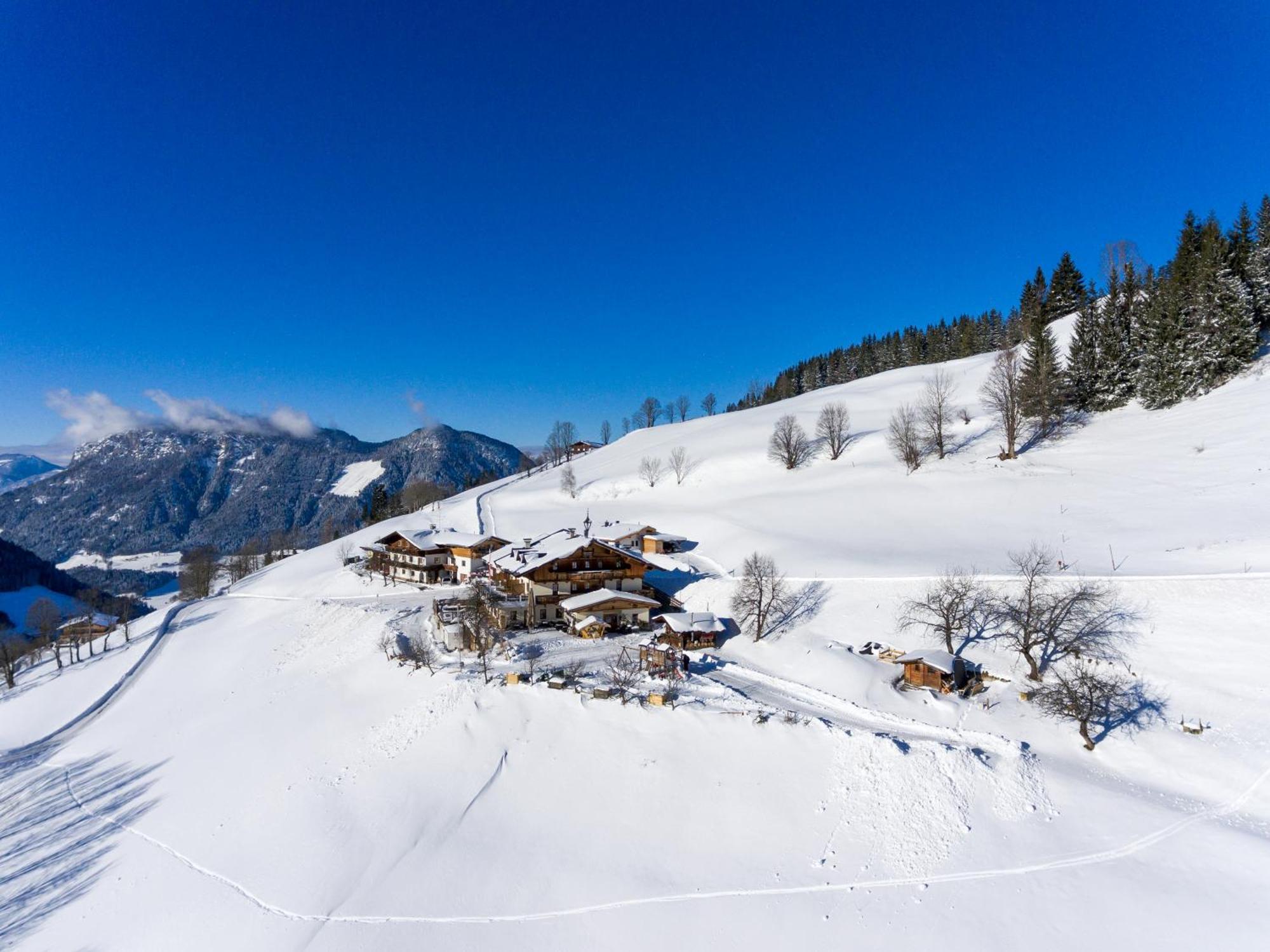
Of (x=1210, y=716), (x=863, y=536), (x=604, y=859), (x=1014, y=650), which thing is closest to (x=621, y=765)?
(x=604, y=859)

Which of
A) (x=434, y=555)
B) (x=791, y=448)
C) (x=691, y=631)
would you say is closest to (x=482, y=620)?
(x=691, y=631)

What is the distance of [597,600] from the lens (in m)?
42.4

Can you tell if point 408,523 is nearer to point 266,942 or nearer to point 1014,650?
point 266,942

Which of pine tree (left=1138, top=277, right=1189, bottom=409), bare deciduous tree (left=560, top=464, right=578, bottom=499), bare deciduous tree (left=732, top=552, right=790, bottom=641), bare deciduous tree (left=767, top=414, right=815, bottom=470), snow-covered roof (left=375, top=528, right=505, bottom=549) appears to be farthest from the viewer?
bare deciduous tree (left=560, top=464, right=578, bottom=499)

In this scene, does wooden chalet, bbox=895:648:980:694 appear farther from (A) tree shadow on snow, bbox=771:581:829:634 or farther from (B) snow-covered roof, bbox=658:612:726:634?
(B) snow-covered roof, bbox=658:612:726:634

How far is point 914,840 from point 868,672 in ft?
36.9

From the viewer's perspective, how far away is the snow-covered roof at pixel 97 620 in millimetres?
78500

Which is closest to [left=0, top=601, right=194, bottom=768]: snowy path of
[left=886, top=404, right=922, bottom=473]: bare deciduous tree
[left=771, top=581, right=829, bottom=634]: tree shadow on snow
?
[left=771, top=581, right=829, bottom=634]: tree shadow on snow

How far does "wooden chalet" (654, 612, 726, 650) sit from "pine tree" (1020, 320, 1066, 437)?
4775 cm

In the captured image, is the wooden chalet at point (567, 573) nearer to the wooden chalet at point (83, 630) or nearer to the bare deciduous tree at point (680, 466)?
the bare deciduous tree at point (680, 466)

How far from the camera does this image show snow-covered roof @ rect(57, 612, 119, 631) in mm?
78500

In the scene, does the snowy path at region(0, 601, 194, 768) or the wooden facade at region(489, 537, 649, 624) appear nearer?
the snowy path at region(0, 601, 194, 768)

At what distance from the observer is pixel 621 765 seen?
24250mm

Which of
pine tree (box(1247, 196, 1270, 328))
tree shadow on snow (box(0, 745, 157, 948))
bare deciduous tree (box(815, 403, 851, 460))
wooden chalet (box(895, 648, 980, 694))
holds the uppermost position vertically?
pine tree (box(1247, 196, 1270, 328))
